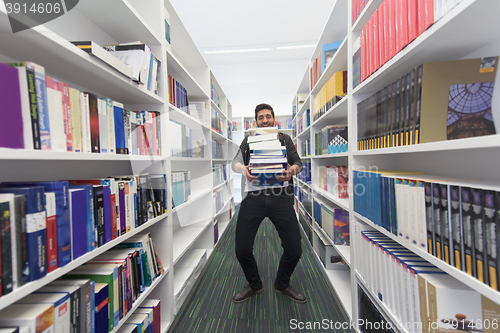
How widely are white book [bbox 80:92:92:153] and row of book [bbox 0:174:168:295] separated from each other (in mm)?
160

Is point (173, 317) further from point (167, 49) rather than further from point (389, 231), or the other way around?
point (167, 49)

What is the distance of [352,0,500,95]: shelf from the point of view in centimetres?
57

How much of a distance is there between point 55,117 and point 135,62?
1.92 feet

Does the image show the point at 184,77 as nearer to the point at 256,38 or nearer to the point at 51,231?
the point at 51,231

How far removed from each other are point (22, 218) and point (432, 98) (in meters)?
1.41

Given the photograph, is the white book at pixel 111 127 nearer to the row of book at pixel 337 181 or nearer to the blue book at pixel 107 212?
the blue book at pixel 107 212

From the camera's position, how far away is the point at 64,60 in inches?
29.9

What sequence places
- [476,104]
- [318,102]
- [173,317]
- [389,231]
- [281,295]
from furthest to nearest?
[318,102]
[281,295]
[173,317]
[389,231]
[476,104]

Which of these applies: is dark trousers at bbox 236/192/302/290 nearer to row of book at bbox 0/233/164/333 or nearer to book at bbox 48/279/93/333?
row of book at bbox 0/233/164/333

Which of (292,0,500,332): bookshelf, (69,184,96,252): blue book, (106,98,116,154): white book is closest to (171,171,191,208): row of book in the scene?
(106,98,116,154): white book

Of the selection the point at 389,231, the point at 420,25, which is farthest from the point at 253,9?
the point at 389,231

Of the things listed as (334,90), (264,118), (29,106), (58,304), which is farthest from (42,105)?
(334,90)

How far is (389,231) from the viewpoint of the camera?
0.92 m

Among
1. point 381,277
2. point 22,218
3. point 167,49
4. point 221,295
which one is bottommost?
point 221,295
